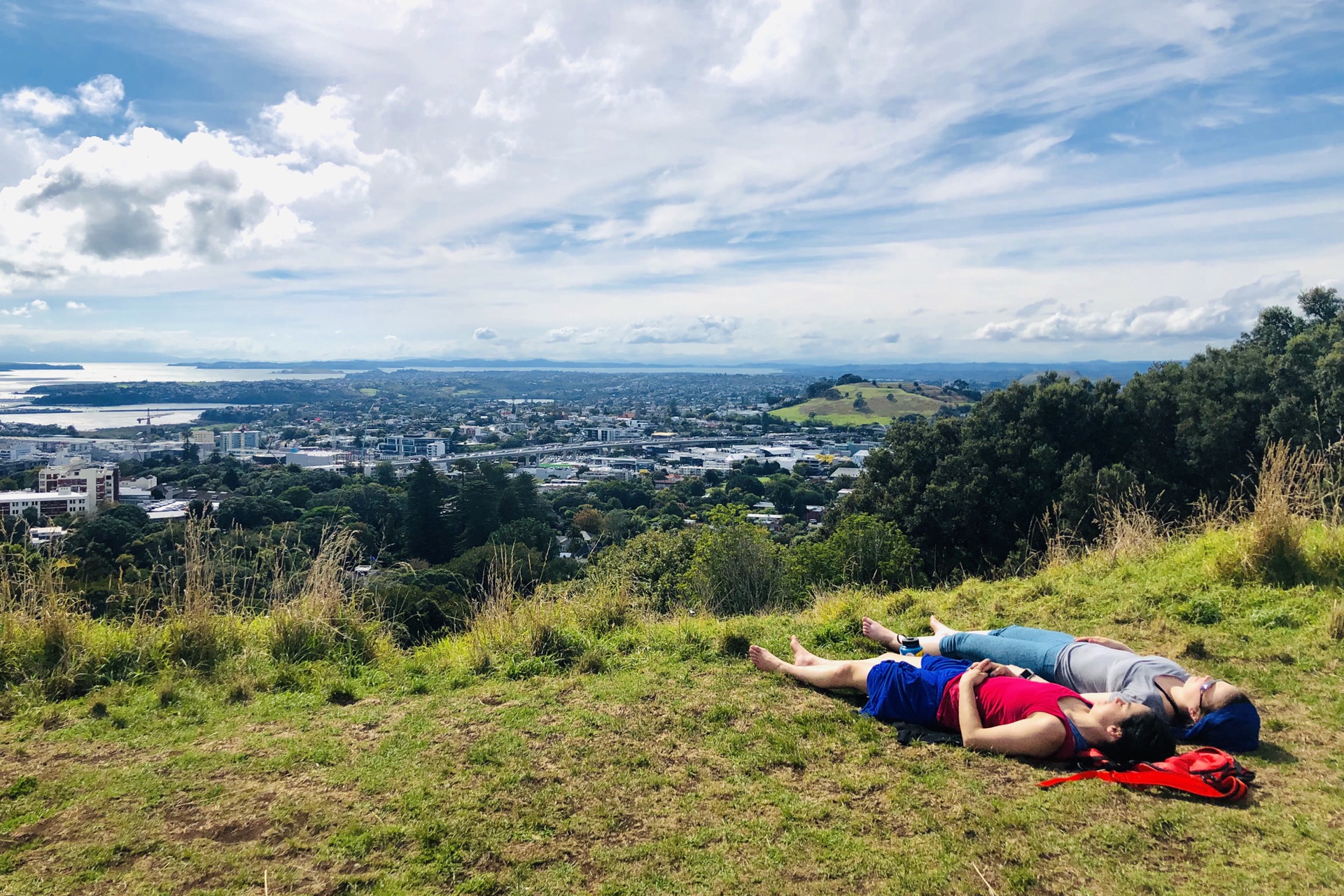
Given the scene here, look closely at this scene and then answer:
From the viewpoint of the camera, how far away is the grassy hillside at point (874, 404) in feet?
251

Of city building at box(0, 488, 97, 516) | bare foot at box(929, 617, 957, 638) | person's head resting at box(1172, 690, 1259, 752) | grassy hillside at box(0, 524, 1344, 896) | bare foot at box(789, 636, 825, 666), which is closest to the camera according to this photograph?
grassy hillside at box(0, 524, 1344, 896)

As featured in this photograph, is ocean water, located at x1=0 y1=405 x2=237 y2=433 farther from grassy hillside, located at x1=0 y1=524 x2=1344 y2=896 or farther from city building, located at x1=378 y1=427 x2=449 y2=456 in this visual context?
grassy hillside, located at x1=0 y1=524 x2=1344 y2=896

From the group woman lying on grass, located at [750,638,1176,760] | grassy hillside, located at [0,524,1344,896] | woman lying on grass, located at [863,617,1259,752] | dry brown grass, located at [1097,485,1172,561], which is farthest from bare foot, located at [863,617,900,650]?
dry brown grass, located at [1097,485,1172,561]

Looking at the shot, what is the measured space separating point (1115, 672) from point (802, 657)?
6.18 feet

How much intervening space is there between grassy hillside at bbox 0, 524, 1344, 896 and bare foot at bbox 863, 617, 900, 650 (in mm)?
180

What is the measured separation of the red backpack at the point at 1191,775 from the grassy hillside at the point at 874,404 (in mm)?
67569

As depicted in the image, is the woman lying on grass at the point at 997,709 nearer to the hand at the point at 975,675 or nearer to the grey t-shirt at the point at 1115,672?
the hand at the point at 975,675

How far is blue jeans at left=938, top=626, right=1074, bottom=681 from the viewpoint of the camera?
4703 mm

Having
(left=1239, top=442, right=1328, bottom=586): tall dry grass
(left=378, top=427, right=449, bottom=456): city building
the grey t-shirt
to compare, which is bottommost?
(left=378, top=427, right=449, bottom=456): city building

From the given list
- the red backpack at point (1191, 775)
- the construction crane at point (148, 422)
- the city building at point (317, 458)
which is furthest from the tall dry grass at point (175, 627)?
the construction crane at point (148, 422)

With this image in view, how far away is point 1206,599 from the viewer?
608 centimetres

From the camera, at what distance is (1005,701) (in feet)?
13.3

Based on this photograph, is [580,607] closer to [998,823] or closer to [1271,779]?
[998,823]

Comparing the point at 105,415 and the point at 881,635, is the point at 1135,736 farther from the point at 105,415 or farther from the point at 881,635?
the point at 105,415
